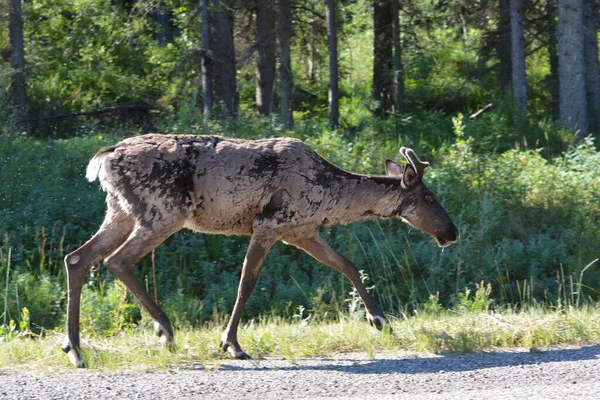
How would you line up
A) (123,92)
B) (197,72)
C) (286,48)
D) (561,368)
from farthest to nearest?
(123,92) → (197,72) → (286,48) → (561,368)

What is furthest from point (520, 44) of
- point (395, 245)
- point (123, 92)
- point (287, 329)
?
point (287, 329)

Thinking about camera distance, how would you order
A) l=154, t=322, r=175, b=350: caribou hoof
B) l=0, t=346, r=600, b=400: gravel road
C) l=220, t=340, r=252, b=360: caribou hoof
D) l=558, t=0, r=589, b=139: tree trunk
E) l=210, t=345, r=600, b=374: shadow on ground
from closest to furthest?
1. l=0, t=346, r=600, b=400: gravel road
2. l=210, t=345, r=600, b=374: shadow on ground
3. l=220, t=340, r=252, b=360: caribou hoof
4. l=154, t=322, r=175, b=350: caribou hoof
5. l=558, t=0, r=589, b=139: tree trunk

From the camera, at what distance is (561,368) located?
692cm

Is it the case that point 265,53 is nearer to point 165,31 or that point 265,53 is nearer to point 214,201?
point 165,31

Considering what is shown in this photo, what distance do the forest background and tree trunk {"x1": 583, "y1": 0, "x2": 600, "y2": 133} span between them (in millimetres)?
52

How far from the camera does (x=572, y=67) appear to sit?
1892 centimetres

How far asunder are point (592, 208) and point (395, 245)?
3383mm

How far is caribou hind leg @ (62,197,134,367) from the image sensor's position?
772 cm

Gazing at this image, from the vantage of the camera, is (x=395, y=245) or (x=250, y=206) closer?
(x=250, y=206)

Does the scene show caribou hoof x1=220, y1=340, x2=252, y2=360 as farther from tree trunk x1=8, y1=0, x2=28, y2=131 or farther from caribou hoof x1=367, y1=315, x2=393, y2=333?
tree trunk x1=8, y1=0, x2=28, y2=131

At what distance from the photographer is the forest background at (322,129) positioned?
1234cm

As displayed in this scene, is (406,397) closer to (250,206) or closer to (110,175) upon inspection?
(250,206)

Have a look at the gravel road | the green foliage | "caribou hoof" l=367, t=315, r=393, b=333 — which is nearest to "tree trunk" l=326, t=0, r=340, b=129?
the green foliage

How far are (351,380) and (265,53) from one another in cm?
1473
